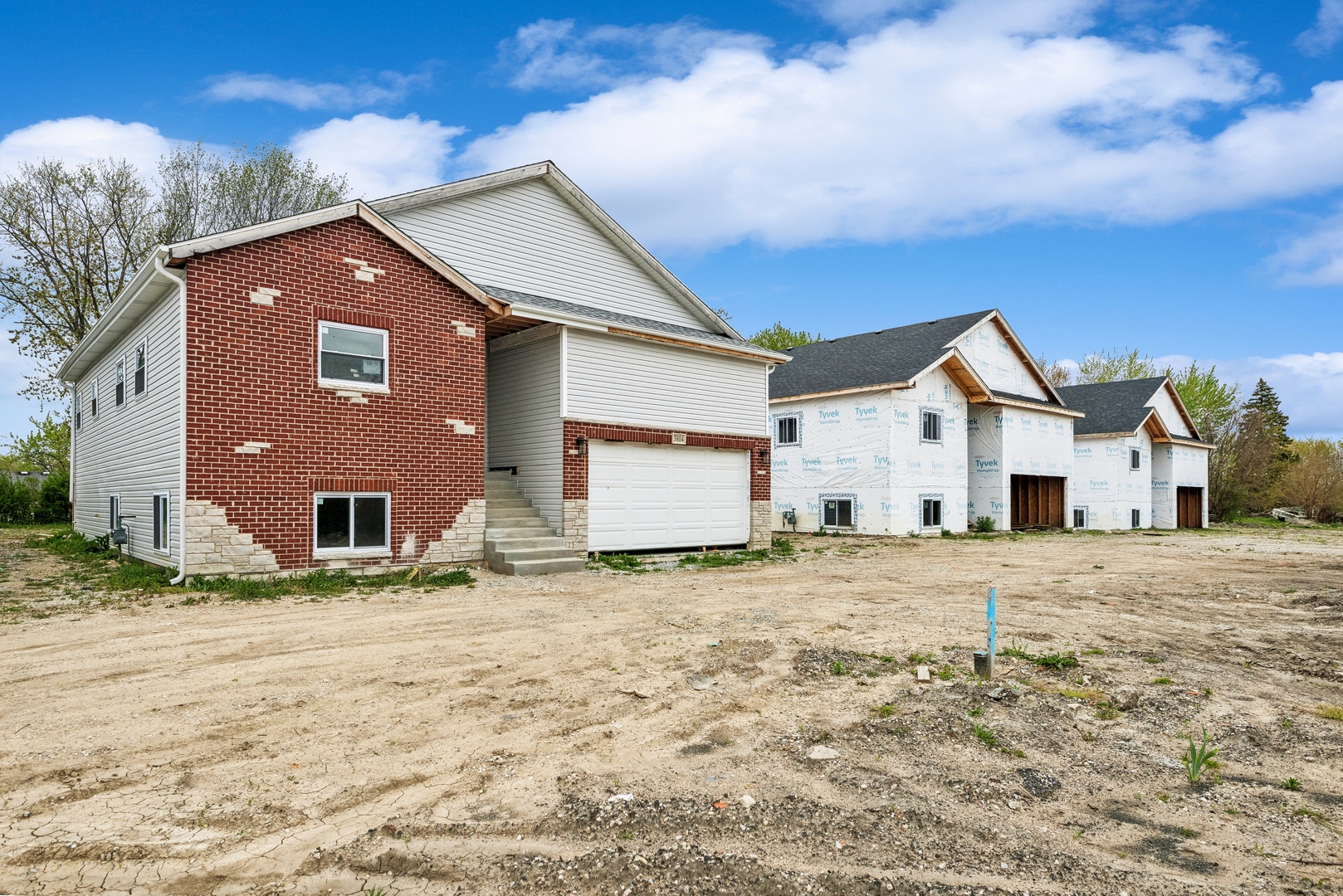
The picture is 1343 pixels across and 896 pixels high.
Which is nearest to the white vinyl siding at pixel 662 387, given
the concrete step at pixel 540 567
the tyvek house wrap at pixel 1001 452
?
the concrete step at pixel 540 567

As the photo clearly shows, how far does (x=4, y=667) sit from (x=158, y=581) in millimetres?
5022

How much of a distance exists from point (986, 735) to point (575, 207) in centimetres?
1511

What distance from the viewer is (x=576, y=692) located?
252 inches

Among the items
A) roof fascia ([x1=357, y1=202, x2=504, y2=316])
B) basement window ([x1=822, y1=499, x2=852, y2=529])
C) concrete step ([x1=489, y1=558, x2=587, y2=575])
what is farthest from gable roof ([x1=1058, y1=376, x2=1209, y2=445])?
roof fascia ([x1=357, y1=202, x2=504, y2=316])

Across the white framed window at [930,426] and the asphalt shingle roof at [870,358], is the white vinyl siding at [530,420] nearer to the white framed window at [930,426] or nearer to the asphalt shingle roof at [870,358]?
the asphalt shingle roof at [870,358]

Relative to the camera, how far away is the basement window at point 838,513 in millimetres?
25656

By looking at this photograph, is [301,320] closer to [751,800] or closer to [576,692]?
[576,692]

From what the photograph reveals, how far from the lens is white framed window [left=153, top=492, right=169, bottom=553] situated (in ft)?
43.9

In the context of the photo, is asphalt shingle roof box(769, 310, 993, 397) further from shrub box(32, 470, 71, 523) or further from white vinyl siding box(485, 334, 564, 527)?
shrub box(32, 470, 71, 523)

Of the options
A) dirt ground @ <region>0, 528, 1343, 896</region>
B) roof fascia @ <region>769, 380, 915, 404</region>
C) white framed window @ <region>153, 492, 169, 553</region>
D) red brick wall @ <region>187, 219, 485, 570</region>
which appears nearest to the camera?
dirt ground @ <region>0, 528, 1343, 896</region>

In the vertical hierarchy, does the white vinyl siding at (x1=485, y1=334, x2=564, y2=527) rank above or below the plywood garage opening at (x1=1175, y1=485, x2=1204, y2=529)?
above

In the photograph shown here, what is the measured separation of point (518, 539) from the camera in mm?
14766

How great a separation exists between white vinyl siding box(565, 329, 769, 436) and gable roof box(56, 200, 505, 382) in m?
2.17

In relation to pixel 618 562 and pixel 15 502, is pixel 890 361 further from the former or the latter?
pixel 15 502
